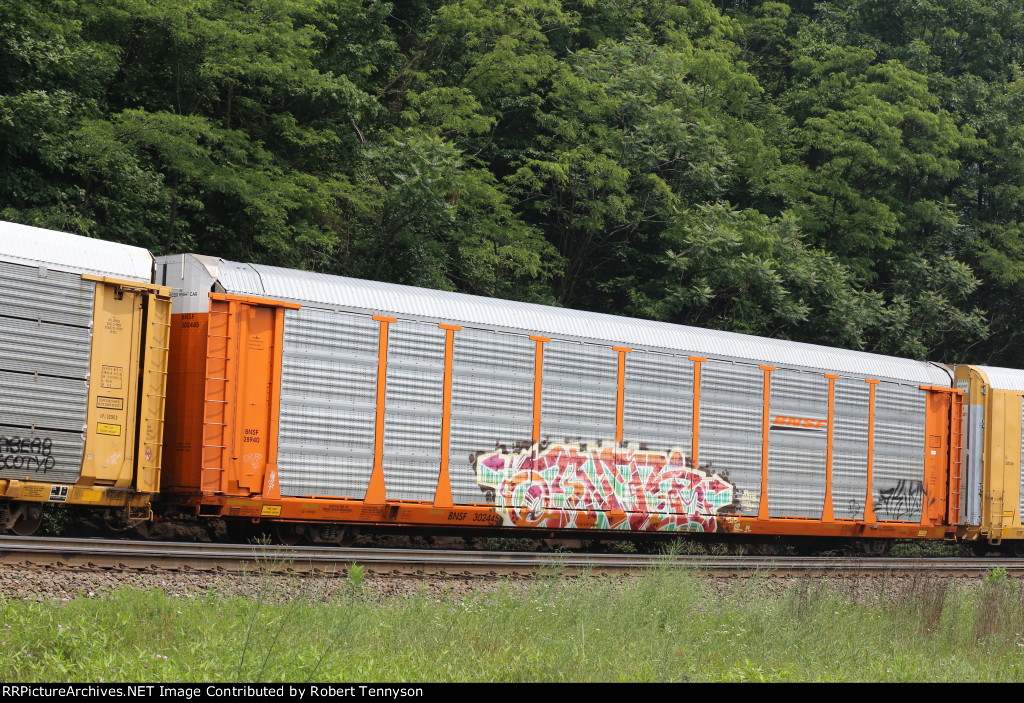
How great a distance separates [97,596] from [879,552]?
14949 mm

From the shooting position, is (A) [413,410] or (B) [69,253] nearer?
(B) [69,253]

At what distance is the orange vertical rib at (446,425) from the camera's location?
46.0ft

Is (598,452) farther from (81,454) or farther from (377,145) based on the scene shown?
(377,145)

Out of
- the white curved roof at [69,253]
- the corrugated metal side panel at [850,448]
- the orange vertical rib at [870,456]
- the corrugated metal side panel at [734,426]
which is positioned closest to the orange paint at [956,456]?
the orange vertical rib at [870,456]

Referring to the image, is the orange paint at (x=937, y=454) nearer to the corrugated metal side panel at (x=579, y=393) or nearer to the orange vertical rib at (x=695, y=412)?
the orange vertical rib at (x=695, y=412)

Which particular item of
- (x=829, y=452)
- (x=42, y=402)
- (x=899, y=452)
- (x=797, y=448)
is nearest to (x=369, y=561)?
(x=42, y=402)

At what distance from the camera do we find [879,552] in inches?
785

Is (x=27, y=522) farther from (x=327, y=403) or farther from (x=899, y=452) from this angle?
(x=899, y=452)

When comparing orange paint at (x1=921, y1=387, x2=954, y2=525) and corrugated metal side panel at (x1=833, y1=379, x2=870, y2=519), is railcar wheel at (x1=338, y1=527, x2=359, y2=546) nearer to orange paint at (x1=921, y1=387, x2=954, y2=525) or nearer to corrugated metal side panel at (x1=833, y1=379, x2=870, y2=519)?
corrugated metal side panel at (x1=833, y1=379, x2=870, y2=519)

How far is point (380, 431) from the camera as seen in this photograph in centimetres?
1357

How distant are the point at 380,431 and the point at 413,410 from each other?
0.55 meters

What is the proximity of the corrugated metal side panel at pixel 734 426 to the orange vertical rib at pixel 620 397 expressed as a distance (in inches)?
59.0

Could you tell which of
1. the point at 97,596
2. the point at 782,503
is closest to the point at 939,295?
the point at 782,503

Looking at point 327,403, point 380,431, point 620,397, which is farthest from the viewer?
point 620,397
